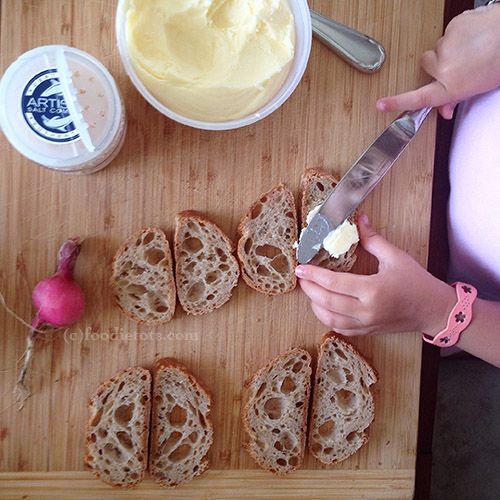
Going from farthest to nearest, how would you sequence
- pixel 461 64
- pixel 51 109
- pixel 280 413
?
1. pixel 280 413
2. pixel 461 64
3. pixel 51 109

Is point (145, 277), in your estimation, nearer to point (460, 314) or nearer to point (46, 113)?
point (46, 113)

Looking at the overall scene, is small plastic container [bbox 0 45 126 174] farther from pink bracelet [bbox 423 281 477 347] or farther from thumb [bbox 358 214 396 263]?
pink bracelet [bbox 423 281 477 347]

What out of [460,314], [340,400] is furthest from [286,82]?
[340,400]

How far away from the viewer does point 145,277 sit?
3.28 feet

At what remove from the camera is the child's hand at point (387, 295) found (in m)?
0.95

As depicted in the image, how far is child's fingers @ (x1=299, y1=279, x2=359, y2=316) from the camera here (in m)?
0.96

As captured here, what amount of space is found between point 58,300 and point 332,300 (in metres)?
0.53

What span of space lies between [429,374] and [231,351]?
0.48 metres

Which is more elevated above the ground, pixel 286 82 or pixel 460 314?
pixel 286 82

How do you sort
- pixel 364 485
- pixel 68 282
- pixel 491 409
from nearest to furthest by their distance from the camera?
pixel 68 282
pixel 364 485
pixel 491 409

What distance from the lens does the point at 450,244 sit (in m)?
1.10

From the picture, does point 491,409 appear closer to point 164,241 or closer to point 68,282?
point 164,241

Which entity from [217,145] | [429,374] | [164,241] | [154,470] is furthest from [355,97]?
[154,470]

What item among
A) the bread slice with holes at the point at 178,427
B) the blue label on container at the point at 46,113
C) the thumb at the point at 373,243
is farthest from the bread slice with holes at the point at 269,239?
the blue label on container at the point at 46,113
